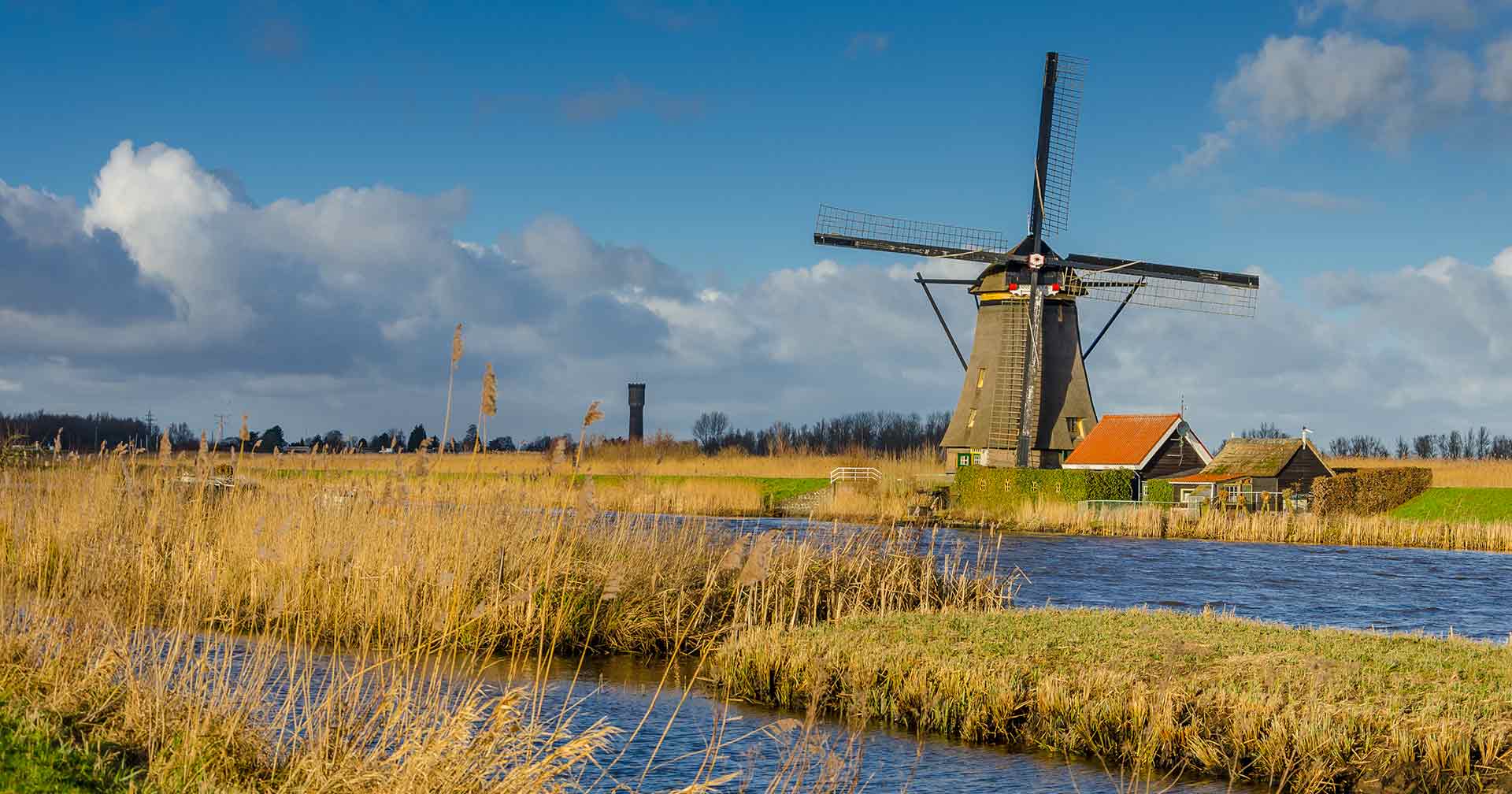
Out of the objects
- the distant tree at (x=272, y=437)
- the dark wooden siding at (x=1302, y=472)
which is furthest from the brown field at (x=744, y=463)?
the dark wooden siding at (x=1302, y=472)

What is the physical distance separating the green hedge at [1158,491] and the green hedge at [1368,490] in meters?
3.27

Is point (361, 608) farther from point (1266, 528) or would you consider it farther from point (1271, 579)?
point (1266, 528)

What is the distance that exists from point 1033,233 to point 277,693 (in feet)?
92.8

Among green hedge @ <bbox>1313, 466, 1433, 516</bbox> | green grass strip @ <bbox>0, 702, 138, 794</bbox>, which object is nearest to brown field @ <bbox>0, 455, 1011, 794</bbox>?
green grass strip @ <bbox>0, 702, 138, 794</bbox>

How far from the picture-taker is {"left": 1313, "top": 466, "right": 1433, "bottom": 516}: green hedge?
3020cm

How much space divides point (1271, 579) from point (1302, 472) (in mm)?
15887

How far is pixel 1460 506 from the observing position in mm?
30391

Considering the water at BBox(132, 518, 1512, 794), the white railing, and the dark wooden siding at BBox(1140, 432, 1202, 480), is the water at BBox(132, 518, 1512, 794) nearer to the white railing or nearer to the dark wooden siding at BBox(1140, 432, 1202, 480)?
the white railing

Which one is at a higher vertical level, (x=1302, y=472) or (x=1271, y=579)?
(x=1302, y=472)

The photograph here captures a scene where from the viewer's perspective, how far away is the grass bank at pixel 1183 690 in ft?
21.0

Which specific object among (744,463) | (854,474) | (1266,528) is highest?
(744,463)

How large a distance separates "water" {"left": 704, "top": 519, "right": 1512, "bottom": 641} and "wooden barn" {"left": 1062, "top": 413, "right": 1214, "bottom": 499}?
6237 millimetres

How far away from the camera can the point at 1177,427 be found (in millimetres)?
32844

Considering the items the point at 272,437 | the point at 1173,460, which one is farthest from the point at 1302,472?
the point at 272,437
